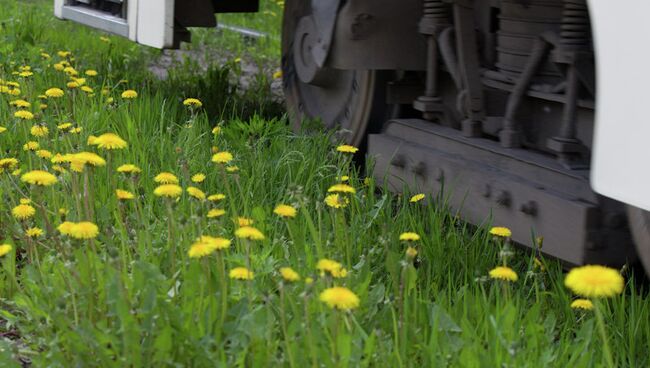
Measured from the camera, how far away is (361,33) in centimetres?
425

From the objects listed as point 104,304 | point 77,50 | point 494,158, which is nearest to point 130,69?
point 77,50

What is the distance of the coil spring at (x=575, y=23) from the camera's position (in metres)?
3.28

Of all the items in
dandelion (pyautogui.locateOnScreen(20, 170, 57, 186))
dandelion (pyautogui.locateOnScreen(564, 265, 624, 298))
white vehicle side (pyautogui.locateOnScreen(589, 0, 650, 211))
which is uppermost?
white vehicle side (pyautogui.locateOnScreen(589, 0, 650, 211))

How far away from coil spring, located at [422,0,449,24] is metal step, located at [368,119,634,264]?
0.37 meters

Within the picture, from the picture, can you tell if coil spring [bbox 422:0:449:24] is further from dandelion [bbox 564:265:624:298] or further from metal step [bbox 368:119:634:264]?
dandelion [bbox 564:265:624:298]

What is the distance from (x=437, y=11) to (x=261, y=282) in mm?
1403

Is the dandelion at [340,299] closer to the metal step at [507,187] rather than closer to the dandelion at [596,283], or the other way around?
the dandelion at [596,283]

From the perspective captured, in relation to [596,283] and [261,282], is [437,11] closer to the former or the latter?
[261,282]

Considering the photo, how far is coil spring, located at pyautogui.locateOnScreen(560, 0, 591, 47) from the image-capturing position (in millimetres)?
3281

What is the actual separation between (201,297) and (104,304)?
28 cm

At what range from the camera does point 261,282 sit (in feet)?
10.0

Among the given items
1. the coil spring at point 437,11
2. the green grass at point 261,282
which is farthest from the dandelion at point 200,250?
the coil spring at point 437,11

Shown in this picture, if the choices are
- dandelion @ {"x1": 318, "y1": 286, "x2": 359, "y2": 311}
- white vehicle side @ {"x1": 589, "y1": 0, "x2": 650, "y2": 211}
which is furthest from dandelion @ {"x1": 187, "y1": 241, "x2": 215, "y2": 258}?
white vehicle side @ {"x1": 589, "y1": 0, "x2": 650, "y2": 211}

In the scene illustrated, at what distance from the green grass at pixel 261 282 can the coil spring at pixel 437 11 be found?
23.0 inches
